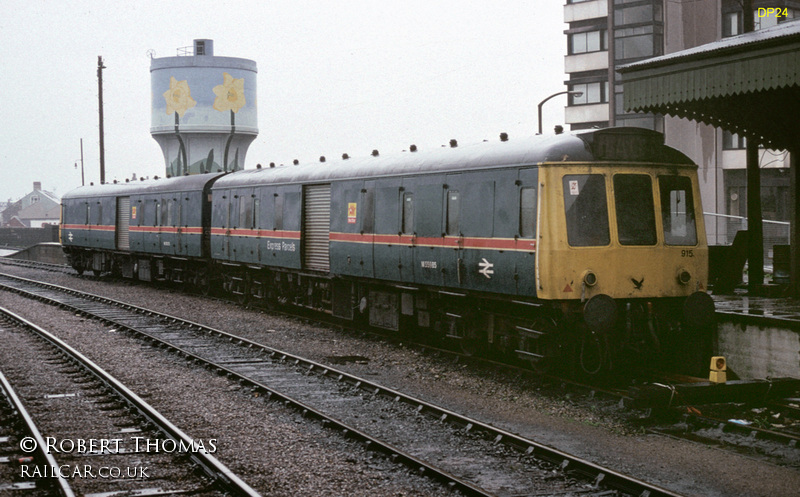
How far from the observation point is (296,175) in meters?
20.7

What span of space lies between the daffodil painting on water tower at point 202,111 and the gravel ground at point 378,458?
44.8 m

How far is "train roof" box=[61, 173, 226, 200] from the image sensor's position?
88.3 feet

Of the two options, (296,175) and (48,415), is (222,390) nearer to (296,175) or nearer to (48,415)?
(48,415)

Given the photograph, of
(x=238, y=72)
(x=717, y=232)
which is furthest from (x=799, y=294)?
(x=238, y=72)

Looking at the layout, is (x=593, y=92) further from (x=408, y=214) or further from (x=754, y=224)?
(x=408, y=214)

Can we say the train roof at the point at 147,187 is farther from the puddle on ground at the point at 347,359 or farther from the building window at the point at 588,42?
the building window at the point at 588,42

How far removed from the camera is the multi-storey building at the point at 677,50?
1681 inches

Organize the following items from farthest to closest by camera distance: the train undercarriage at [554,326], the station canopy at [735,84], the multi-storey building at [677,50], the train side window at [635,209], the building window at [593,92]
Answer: the building window at [593,92]
the multi-storey building at [677,50]
the train side window at [635,209]
the train undercarriage at [554,326]
the station canopy at [735,84]

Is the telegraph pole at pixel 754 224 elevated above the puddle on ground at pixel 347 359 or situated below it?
above

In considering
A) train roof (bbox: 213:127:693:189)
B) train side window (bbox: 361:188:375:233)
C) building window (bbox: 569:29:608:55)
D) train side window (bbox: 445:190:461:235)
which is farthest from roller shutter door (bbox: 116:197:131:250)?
building window (bbox: 569:29:608:55)

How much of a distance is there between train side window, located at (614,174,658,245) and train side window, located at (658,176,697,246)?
21 cm

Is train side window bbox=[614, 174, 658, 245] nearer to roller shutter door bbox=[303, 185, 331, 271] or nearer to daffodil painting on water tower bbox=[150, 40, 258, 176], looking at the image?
roller shutter door bbox=[303, 185, 331, 271]

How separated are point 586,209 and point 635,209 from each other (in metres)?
0.79

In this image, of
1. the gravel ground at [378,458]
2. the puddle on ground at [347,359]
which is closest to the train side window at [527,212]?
the gravel ground at [378,458]
